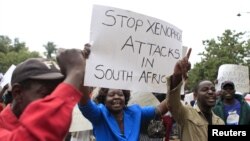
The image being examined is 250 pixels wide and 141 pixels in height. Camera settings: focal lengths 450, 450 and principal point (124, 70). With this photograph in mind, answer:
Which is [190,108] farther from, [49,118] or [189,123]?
[49,118]

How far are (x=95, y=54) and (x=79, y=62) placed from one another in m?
1.51

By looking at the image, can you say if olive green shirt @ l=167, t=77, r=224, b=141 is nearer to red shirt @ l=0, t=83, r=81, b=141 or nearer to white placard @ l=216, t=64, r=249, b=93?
red shirt @ l=0, t=83, r=81, b=141

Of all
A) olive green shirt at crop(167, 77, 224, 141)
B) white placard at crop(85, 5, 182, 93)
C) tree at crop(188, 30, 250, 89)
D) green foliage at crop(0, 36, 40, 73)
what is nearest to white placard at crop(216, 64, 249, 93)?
olive green shirt at crop(167, 77, 224, 141)

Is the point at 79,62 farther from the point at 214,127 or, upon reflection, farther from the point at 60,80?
the point at 214,127

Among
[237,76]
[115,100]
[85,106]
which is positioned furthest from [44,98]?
[237,76]

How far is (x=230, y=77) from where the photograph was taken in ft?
24.1

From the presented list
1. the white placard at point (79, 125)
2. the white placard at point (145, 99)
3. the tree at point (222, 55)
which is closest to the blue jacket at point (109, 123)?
the white placard at point (145, 99)

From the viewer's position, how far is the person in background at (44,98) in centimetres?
154

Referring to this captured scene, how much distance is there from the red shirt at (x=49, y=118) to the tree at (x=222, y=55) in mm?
38634

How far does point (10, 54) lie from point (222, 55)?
28822mm

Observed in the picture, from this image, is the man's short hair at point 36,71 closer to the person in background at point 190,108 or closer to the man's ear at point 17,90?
the man's ear at point 17,90

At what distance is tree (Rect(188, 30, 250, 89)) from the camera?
40531 millimetres

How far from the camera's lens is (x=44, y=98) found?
1.62 meters

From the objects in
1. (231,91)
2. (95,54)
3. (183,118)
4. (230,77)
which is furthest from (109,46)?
(230,77)
